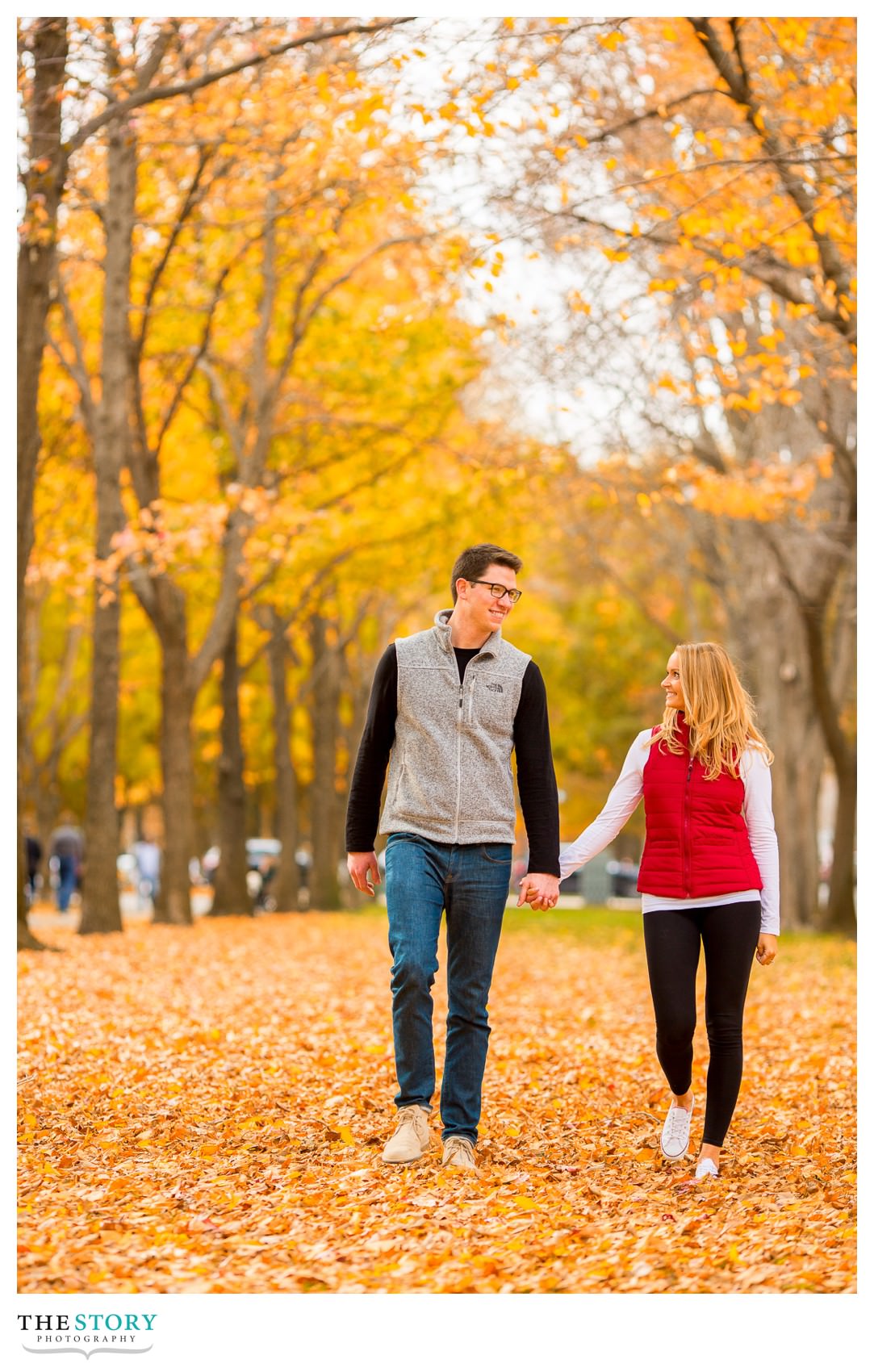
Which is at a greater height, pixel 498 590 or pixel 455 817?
pixel 498 590

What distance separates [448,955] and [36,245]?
791cm

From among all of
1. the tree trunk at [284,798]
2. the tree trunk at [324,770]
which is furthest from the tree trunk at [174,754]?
the tree trunk at [324,770]

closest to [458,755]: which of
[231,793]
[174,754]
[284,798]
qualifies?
[174,754]

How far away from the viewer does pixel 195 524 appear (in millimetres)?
17656

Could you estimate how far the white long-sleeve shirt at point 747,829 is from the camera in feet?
18.8

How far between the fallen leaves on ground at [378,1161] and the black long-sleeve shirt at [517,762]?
123 cm

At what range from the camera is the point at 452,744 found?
5.81 meters

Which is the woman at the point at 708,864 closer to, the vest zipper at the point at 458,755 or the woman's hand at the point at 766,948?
the woman's hand at the point at 766,948

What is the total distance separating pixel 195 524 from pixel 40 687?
839 inches

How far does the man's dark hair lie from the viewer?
5.86 meters

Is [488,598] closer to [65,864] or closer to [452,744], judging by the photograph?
[452,744]
